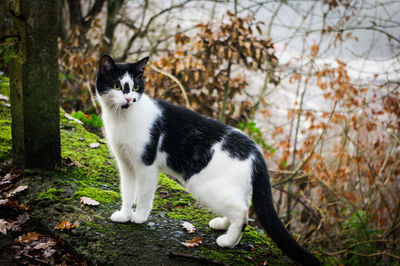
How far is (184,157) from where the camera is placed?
2.49 meters

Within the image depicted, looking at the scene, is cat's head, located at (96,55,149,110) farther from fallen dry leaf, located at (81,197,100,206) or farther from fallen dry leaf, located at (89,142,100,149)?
fallen dry leaf, located at (89,142,100,149)

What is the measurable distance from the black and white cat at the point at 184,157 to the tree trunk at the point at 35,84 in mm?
729

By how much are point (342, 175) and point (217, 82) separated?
2967 mm

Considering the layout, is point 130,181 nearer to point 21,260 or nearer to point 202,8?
→ point 21,260

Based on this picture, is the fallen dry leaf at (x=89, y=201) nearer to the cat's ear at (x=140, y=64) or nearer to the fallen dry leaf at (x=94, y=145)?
the cat's ear at (x=140, y=64)

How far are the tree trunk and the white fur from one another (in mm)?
715

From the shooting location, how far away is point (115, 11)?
905 cm

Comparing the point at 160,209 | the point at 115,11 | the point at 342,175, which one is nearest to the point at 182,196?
the point at 160,209

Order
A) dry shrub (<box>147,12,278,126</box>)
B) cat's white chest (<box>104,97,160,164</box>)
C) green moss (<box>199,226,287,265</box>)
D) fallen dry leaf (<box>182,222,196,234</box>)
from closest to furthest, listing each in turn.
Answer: green moss (<box>199,226,287,265</box>) → cat's white chest (<box>104,97,160,164</box>) → fallen dry leaf (<box>182,222,196,234</box>) → dry shrub (<box>147,12,278,126</box>)

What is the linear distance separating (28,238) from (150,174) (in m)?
1.01

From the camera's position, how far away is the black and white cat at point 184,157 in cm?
228

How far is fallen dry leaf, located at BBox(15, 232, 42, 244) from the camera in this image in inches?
90.7

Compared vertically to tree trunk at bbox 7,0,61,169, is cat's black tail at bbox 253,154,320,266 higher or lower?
lower

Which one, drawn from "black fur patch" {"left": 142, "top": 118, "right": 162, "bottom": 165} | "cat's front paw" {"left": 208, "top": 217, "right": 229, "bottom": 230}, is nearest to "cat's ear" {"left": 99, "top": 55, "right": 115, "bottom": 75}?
"black fur patch" {"left": 142, "top": 118, "right": 162, "bottom": 165}
